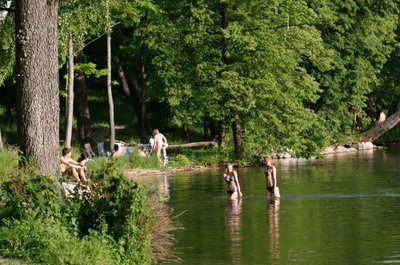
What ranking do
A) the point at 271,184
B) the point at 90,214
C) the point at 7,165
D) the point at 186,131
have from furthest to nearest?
the point at 186,131, the point at 271,184, the point at 7,165, the point at 90,214

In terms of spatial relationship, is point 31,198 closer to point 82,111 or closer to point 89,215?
point 89,215

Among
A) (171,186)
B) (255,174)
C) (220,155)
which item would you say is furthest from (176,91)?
(171,186)

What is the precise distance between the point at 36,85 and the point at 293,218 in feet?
27.6

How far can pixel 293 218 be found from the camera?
25766 mm

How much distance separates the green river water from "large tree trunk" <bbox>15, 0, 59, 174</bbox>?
3.28 meters

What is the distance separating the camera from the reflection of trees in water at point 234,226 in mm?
20125

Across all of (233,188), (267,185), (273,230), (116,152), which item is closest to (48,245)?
(273,230)

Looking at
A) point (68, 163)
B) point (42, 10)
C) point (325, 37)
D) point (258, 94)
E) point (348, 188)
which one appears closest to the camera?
point (42, 10)

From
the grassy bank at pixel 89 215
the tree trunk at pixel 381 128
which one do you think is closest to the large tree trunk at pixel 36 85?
the grassy bank at pixel 89 215

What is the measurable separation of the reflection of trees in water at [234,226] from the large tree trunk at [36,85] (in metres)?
3.74

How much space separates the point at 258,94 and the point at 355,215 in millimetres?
19212

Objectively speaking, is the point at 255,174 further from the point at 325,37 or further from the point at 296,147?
the point at 325,37

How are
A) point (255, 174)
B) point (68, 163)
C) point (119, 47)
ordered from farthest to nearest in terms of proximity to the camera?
point (119, 47)
point (255, 174)
point (68, 163)

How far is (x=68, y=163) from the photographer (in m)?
29.6
